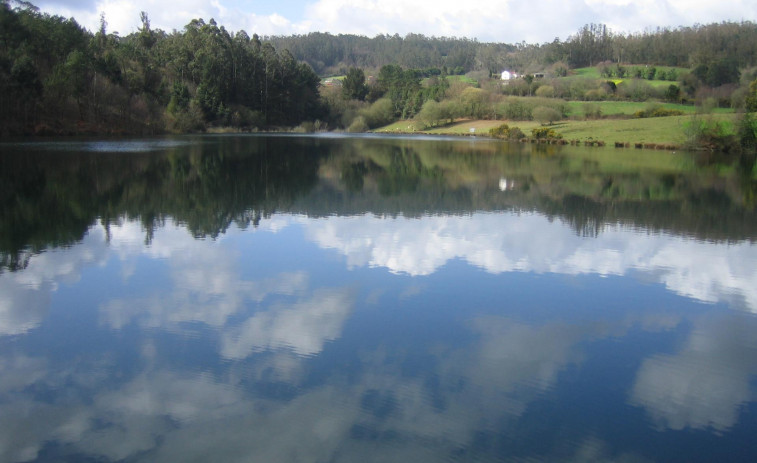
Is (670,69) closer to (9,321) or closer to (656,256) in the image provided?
(656,256)

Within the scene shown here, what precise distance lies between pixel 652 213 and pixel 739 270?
236 inches

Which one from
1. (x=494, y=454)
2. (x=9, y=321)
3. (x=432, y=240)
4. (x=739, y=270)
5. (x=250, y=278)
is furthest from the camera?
(x=432, y=240)

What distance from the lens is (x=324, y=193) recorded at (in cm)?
1844

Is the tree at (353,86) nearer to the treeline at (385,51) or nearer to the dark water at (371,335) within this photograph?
the treeline at (385,51)

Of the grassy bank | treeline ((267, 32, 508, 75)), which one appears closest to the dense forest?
the grassy bank

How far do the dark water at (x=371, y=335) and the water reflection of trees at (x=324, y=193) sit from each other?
0.20 m

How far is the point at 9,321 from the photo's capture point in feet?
22.6

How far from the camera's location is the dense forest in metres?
50.3

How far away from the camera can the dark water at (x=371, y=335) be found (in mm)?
4691

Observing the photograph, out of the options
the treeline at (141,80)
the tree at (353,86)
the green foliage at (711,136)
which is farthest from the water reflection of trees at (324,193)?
the tree at (353,86)

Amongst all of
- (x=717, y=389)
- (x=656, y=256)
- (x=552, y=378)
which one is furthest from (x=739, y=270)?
(x=552, y=378)

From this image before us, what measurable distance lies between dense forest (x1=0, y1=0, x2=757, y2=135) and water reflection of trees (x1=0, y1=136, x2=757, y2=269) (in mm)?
A: 25263

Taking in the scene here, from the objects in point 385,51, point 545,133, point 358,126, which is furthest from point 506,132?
point 385,51

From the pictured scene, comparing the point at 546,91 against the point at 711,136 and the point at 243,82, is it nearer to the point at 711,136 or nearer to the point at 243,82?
the point at 711,136
